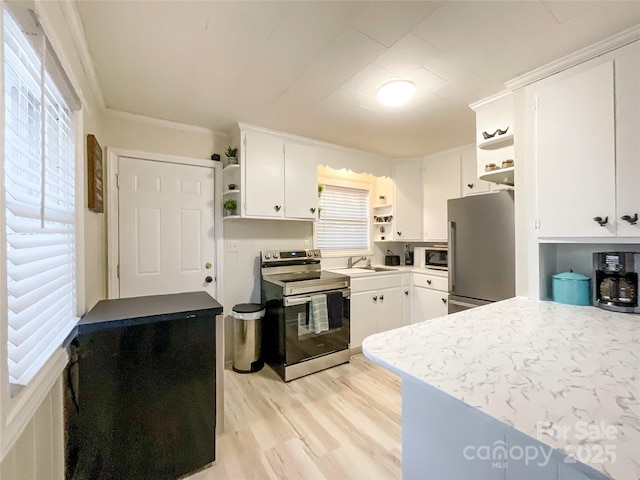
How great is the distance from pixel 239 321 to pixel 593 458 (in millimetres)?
2562

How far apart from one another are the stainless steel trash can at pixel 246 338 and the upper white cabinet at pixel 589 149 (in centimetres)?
238

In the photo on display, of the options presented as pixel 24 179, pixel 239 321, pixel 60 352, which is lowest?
pixel 239 321

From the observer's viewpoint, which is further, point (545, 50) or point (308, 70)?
point (308, 70)

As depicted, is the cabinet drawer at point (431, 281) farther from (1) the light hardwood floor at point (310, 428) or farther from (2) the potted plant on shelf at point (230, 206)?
(2) the potted plant on shelf at point (230, 206)

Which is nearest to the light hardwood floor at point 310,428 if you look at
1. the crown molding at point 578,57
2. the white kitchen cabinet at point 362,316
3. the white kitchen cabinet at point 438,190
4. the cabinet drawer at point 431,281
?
the white kitchen cabinet at point 362,316

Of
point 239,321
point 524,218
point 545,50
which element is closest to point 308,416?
point 239,321

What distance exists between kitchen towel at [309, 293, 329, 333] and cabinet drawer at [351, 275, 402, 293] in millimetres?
459

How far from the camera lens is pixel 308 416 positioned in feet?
6.64

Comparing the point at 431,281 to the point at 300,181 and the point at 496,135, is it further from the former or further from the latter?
the point at 300,181

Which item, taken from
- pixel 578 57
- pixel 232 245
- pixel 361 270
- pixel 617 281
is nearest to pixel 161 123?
pixel 232 245

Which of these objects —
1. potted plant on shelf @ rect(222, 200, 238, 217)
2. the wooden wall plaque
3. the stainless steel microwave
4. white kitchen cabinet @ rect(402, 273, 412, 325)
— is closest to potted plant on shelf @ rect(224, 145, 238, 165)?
potted plant on shelf @ rect(222, 200, 238, 217)

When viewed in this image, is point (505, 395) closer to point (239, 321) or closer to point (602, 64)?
point (602, 64)

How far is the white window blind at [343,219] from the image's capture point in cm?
356

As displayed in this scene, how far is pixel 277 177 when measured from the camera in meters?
2.82
